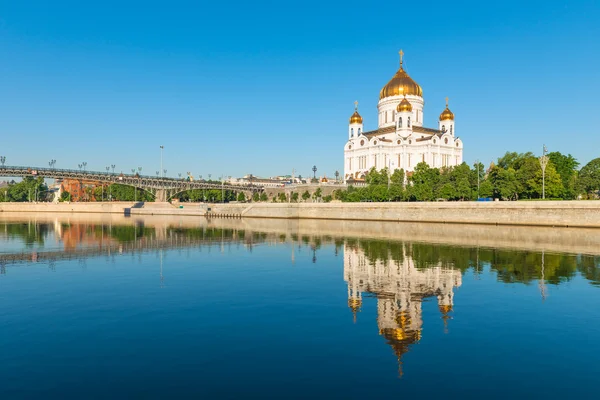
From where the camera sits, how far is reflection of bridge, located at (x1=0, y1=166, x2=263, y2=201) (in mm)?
83375

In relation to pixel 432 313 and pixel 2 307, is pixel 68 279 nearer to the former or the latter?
pixel 2 307

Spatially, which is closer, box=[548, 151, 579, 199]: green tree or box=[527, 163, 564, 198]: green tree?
box=[527, 163, 564, 198]: green tree

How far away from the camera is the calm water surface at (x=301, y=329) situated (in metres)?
9.93

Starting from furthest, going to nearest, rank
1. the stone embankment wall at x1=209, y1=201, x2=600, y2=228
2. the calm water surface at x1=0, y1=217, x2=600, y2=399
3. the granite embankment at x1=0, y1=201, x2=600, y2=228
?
1. the granite embankment at x1=0, y1=201, x2=600, y2=228
2. the stone embankment wall at x1=209, y1=201, x2=600, y2=228
3. the calm water surface at x1=0, y1=217, x2=600, y2=399

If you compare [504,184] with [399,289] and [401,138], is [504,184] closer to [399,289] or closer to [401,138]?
[401,138]

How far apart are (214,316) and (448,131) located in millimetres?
96483

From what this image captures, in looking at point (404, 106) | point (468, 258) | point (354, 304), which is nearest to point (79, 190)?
point (404, 106)

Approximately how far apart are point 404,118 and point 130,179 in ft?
200

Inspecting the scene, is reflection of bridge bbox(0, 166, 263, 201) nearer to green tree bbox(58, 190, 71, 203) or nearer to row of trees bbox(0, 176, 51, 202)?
green tree bbox(58, 190, 71, 203)

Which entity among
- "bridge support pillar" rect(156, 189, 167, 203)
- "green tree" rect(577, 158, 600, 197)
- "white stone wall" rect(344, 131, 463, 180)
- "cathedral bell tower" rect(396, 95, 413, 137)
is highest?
"cathedral bell tower" rect(396, 95, 413, 137)

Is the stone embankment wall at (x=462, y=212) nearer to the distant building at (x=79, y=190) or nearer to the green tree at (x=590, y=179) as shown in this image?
the green tree at (x=590, y=179)

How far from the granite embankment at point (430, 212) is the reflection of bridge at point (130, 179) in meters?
6.43

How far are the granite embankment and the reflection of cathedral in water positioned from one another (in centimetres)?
2897

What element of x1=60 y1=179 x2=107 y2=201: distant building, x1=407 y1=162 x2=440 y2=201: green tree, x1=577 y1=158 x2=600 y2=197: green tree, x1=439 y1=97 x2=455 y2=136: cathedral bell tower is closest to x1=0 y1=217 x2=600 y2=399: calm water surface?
x1=407 y1=162 x2=440 y2=201: green tree
